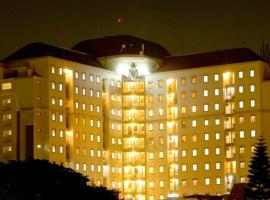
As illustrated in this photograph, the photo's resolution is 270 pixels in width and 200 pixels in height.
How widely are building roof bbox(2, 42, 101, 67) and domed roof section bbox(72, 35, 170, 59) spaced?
454cm

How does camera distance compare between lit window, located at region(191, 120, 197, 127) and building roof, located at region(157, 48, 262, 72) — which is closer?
building roof, located at region(157, 48, 262, 72)

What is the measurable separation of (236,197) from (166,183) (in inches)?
974

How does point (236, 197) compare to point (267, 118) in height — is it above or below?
below

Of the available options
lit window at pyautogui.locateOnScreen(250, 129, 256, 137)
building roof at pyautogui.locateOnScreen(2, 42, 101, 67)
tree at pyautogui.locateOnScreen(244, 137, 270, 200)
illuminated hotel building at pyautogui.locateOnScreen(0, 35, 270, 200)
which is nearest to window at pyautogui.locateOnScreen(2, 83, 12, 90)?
illuminated hotel building at pyautogui.locateOnScreen(0, 35, 270, 200)

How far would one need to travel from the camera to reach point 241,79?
105688 mm

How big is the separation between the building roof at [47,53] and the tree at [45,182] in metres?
38.4

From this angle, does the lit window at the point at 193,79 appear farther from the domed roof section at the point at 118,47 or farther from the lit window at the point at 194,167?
the lit window at the point at 194,167

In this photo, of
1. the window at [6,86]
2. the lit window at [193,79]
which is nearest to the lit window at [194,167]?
the lit window at [193,79]

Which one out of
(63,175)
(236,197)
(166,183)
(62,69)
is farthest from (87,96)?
(63,175)

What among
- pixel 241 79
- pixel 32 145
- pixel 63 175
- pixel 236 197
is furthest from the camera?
pixel 241 79

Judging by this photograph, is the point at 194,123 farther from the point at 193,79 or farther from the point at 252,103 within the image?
the point at 252,103

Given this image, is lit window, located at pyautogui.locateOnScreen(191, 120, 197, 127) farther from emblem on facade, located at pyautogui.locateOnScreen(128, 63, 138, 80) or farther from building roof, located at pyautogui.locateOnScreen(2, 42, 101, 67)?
building roof, located at pyautogui.locateOnScreen(2, 42, 101, 67)

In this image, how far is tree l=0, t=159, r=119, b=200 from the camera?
2377 inches

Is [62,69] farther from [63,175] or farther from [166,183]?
[63,175]
